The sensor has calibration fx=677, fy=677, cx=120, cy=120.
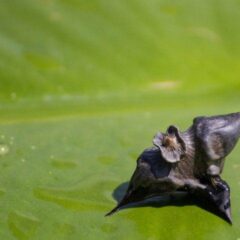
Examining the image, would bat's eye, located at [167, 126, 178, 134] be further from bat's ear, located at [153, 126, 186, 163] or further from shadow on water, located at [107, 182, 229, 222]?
shadow on water, located at [107, 182, 229, 222]

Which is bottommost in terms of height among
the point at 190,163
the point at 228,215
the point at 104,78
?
the point at 228,215

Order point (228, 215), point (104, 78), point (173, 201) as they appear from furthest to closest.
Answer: point (104, 78) < point (173, 201) < point (228, 215)

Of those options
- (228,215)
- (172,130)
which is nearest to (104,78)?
(172,130)

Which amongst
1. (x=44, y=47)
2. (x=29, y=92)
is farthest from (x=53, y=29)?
(x=29, y=92)

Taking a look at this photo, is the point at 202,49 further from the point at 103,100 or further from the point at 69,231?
the point at 69,231

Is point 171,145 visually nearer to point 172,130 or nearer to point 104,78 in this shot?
point 172,130
